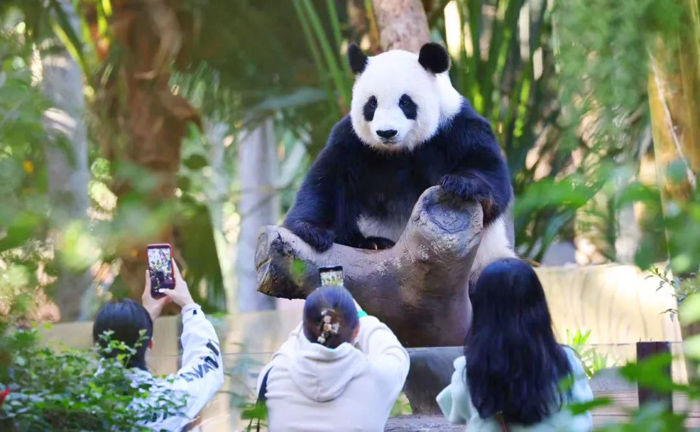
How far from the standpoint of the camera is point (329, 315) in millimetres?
2492

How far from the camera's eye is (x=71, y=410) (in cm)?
202

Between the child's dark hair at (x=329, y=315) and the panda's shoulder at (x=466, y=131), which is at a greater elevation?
the panda's shoulder at (x=466, y=131)

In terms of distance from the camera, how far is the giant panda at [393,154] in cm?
366

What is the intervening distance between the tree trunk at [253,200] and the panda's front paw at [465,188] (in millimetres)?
7309

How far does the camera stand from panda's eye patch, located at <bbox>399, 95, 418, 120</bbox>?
3746 millimetres

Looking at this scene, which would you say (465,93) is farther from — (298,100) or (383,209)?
(383,209)

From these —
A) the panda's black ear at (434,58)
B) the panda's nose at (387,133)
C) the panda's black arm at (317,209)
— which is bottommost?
the panda's black arm at (317,209)

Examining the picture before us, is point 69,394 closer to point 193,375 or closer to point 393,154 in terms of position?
point 193,375

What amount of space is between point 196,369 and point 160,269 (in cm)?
49

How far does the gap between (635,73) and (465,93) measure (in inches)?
91.8

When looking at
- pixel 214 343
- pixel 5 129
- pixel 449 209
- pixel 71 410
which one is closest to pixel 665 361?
pixel 5 129

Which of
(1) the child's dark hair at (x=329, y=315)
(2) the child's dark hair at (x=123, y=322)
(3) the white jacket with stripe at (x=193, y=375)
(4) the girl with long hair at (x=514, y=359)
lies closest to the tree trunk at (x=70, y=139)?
(2) the child's dark hair at (x=123, y=322)

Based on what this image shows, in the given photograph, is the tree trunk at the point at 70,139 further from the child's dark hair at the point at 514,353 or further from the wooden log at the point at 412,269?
the child's dark hair at the point at 514,353

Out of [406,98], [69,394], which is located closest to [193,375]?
[69,394]
